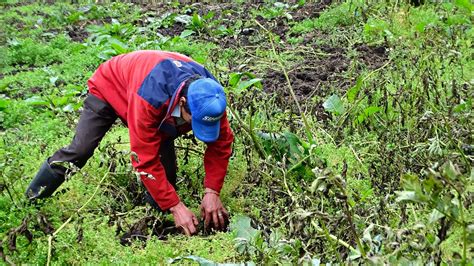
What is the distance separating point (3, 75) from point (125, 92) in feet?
13.3

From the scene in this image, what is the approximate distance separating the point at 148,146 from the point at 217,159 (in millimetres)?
497

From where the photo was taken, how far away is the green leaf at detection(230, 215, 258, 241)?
137 inches

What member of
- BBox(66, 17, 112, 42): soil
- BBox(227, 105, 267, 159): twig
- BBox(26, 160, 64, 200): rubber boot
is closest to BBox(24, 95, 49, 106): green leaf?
BBox(26, 160, 64, 200): rubber boot

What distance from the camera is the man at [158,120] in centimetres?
340

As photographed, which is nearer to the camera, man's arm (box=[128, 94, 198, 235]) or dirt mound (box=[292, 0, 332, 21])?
man's arm (box=[128, 94, 198, 235])

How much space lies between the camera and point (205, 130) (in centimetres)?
339

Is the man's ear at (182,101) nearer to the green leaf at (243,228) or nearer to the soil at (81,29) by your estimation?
the green leaf at (243,228)

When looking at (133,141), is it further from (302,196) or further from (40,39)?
(40,39)

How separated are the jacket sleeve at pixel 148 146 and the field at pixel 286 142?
111mm

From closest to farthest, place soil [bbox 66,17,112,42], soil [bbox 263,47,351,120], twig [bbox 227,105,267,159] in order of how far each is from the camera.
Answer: twig [bbox 227,105,267,159] → soil [bbox 263,47,351,120] → soil [bbox 66,17,112,42]

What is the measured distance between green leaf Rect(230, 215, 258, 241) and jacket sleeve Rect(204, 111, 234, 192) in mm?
291

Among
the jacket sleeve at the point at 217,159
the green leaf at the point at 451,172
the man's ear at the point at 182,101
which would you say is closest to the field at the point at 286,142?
the green leaf at the point at 451,172

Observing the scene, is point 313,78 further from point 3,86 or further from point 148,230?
point 3,86

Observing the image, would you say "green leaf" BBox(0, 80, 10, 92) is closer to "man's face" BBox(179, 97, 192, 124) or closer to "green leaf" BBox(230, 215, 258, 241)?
"man's face" BBox(179, 97, 192, 124)
